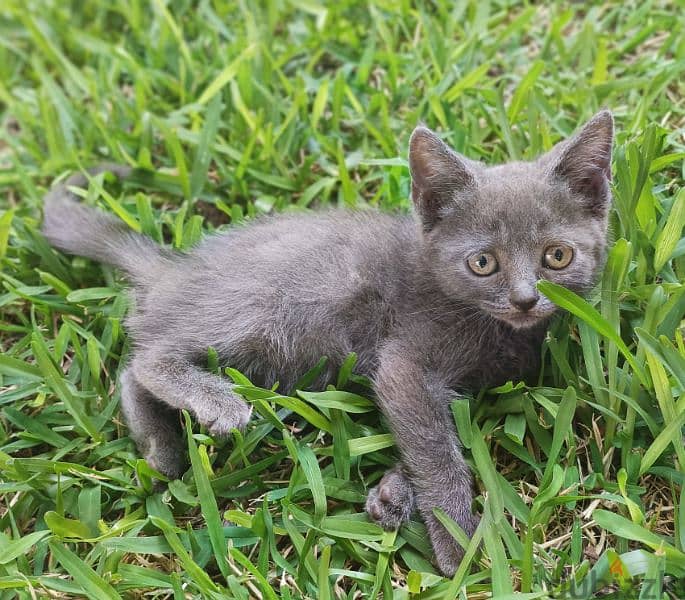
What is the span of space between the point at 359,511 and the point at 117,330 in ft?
3.78

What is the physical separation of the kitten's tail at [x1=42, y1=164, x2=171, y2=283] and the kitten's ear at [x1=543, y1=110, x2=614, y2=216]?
155cm

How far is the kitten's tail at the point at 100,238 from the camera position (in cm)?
304

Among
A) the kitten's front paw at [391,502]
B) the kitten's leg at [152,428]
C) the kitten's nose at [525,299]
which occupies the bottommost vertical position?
the kitten's front paw at [391,502]

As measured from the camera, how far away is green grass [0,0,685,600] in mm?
2260

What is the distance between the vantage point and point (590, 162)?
2535mm

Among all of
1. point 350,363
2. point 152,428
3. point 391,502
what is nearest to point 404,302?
point 350,363

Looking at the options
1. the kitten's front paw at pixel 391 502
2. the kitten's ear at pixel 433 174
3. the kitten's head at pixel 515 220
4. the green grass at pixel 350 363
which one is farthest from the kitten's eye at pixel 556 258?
the kitten's front paw at pixel 391 502

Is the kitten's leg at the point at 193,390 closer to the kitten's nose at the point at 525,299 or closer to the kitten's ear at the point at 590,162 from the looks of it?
the kitten's nose at the point at 525,299

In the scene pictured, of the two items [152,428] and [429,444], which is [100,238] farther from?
[429,444]

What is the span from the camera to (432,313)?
2.70 metres

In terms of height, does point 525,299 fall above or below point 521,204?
below

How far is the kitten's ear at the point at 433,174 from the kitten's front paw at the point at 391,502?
0.90 meters

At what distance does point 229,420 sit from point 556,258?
1210mm

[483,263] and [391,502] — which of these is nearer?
[391,502]
